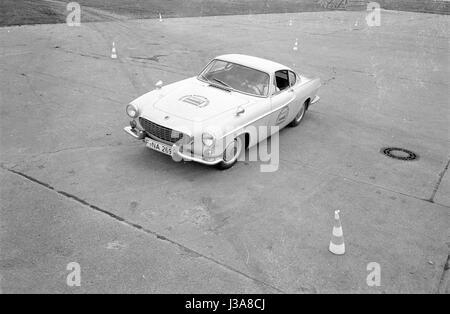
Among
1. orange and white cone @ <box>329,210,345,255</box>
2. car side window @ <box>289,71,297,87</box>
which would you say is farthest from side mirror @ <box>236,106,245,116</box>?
orange and white cone @ <box>329,210,345,255</box>

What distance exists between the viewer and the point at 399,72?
15.2 m

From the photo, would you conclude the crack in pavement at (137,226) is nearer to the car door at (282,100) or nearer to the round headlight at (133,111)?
the round headlight at (133,111)

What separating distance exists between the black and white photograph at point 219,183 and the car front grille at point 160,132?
3 centimetres

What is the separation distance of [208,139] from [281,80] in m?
2.61

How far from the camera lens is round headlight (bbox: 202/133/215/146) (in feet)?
21.4

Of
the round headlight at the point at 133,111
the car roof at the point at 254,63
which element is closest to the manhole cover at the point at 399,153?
the car roof at the point at 254,63

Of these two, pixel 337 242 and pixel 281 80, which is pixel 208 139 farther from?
pixel 281 80

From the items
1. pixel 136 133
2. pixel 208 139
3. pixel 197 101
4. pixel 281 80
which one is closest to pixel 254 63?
pixel 281 80

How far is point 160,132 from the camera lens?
685 cm

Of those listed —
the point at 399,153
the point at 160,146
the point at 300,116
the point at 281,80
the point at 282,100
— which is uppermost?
the point at 281,80

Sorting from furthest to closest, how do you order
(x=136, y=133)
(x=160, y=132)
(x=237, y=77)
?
1. (x=237, y=77)
2. (x=136, y=133)
3. (x=160, y=132)

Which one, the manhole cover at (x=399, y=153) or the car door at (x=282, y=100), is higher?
the car door at (x=282, y=100)

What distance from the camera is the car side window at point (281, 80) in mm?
8316

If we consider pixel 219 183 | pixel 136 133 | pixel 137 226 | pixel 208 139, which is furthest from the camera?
pixel 136 133
